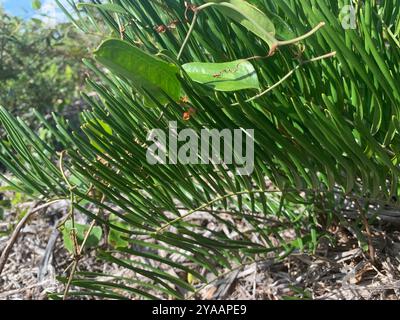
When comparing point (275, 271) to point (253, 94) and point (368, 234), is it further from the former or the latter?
point (253, 94)

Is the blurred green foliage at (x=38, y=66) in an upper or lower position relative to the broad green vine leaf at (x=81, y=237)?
upper

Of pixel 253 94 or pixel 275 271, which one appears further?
pixel 275 271

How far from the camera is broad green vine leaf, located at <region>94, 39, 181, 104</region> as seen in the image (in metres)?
0.31

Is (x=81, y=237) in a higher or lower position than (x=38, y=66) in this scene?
lower

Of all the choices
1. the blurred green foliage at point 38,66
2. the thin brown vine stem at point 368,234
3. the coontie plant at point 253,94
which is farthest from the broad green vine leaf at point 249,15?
the blurred green foliage at point 38,66

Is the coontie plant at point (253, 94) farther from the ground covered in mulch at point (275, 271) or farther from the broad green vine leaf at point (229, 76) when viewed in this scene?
the ground covered in mulch at point (275, 271)

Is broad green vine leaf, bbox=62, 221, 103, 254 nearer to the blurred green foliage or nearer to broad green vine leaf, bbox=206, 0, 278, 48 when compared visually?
broad green vine leaf, bbox=206, 0, 278, 48

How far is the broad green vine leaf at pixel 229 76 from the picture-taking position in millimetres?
346

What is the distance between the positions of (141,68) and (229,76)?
62 mm

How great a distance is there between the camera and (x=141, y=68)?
0.33m

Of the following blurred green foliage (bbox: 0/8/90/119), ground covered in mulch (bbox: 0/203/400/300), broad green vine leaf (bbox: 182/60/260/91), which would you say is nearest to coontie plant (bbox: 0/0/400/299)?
broad green vine leaf (bbox: 182/60/260/91)

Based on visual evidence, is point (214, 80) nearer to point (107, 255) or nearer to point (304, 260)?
point (107, 255)

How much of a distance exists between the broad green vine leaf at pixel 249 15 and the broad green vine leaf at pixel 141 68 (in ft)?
0.20

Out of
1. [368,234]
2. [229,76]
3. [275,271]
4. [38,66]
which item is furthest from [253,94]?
[38,66]
